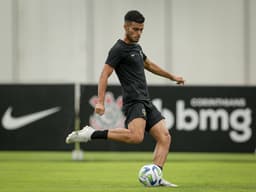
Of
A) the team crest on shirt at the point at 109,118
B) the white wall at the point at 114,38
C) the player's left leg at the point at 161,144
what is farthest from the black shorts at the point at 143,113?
the white wall at the point at 114,38

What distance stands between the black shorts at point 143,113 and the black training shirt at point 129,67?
8 cm

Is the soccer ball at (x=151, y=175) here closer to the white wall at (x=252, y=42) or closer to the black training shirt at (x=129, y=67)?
the black training shirt at (x=129, y=67)

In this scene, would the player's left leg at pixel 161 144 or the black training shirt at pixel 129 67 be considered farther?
the player's left leg at pixel 161 144

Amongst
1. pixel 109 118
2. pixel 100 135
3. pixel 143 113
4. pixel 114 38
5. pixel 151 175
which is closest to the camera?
pixel 151 175

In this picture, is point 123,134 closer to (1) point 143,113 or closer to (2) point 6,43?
(1) point 143,113

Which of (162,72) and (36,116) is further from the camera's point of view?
(36,116)

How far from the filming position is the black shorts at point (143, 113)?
10164 mm

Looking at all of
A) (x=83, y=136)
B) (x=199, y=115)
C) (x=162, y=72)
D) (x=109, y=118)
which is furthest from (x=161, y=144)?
(x=199, y=115)

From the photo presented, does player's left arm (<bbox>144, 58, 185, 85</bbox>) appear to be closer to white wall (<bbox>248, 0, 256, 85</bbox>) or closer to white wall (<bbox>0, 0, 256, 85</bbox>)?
white wall (<bbox>0, 0, 256, 85</bbox>)

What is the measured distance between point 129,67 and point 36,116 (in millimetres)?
7039

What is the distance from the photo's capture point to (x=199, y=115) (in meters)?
17.0

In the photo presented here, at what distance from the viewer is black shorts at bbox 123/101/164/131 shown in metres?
10.2

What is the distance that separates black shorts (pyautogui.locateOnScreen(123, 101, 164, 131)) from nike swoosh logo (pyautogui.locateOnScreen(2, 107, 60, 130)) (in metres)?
6.75

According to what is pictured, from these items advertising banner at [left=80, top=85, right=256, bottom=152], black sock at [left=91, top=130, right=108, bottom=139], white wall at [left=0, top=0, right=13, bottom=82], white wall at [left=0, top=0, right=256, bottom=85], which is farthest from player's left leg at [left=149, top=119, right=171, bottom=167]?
white wall at [left=0, top=0, right=13, bottom=82]
